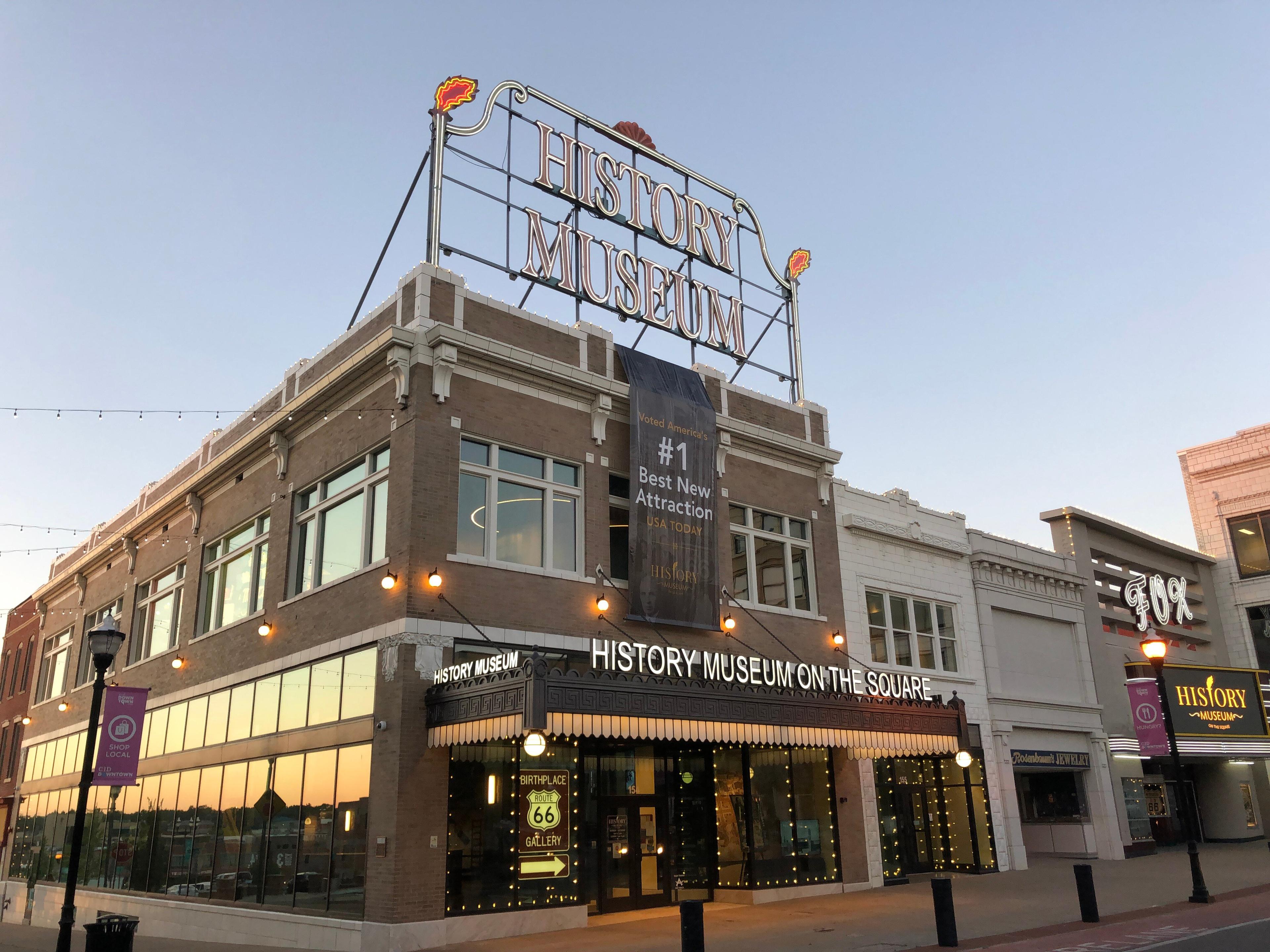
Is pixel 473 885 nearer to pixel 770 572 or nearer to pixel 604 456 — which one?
pixel 604 456

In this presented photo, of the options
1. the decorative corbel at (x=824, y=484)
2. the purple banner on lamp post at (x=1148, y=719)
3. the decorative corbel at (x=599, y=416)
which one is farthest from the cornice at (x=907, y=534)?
the decorative corbel at (x=599, y=416)

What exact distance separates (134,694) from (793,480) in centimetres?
1643

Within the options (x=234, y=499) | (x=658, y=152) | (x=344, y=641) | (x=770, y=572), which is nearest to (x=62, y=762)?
(x=234, y=499)

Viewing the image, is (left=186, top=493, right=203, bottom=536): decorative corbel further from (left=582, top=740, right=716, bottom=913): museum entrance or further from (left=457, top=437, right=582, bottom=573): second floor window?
(left=582, top=740, right=716, bottom=913): museum entrance

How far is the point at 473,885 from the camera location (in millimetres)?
18359

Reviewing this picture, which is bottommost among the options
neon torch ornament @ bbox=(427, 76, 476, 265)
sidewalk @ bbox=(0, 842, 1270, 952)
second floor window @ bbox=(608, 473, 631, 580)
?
sidewalk @ bbox=(0, 842, 1270, 952)

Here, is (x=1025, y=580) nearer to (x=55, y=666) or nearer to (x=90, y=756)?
(x=90, y=756)

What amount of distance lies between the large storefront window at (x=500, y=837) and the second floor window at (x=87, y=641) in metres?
20.0

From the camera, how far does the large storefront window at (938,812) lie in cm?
2784

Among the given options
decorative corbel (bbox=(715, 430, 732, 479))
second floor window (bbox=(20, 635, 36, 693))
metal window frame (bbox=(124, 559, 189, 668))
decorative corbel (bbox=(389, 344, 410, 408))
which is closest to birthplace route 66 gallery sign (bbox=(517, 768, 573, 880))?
decorative corbel (bbox=(389, 344, 410, 408))

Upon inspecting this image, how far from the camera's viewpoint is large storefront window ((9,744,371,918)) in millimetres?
18906

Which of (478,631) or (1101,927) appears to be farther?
(478,631)

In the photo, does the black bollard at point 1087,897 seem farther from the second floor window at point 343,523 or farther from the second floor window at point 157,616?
the second floor window at point 157,616

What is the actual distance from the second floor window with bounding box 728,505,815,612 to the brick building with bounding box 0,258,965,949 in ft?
0.23
